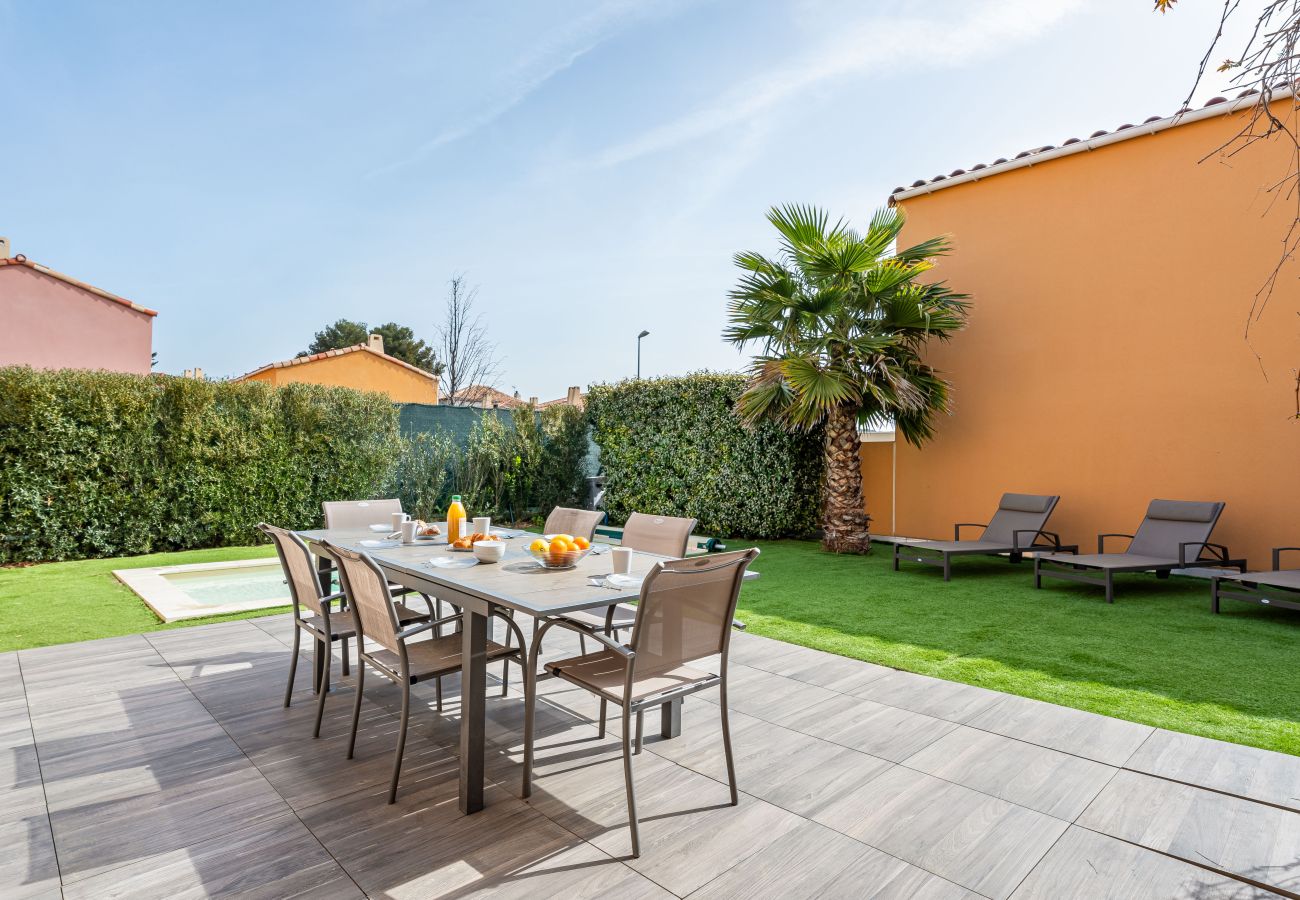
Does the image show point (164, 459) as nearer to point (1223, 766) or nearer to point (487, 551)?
point (487, 551)

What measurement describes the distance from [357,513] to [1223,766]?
463cm

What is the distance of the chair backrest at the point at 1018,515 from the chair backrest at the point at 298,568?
6660mm

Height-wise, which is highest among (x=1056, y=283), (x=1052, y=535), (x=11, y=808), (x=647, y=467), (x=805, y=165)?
(x=805, y=165)

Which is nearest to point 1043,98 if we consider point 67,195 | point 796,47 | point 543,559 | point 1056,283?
point 796,47

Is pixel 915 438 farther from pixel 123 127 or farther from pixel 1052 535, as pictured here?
pixel 123 127

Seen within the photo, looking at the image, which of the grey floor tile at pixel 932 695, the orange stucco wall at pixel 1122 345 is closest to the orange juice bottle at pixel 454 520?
the grey floor tile at pixel 932 695

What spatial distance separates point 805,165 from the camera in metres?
8.75

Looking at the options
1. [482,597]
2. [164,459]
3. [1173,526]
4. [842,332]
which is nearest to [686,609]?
[482,597]

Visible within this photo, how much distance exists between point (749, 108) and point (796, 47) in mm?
956

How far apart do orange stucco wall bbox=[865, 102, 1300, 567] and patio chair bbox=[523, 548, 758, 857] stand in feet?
22.4

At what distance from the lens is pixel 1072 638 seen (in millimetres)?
4535

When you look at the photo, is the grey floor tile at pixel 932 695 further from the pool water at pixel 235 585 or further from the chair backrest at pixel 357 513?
the pool water at pixel 235 585

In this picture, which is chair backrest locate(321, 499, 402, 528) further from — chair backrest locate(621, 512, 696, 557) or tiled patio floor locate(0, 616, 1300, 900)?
chair backrest locate(621, 512, 696, 557)

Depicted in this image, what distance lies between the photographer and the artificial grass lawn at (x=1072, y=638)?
3297mm
